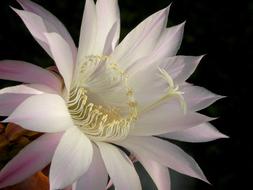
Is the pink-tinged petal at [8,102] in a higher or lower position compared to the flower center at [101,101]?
higher

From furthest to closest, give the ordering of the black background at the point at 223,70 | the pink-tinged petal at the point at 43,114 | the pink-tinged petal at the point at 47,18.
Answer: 1. the black background at the point at 223,70
2. the pink-tinged petal at the point at 47,18
3. the pink-tinged petal at the point at 43,114

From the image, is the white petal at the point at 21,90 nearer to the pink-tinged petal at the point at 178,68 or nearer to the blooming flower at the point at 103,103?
the blooming flower at the point at 103,103

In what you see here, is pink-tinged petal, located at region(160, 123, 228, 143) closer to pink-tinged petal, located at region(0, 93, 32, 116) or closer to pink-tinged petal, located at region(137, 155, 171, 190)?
pink-tinged petal, located at region(137, 155, 171, 190)

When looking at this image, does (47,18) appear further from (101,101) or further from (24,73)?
(101,101)

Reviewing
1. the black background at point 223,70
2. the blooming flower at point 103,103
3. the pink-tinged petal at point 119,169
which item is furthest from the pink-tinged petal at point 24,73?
the black background at point 223,70

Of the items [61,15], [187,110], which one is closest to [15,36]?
[61,15]

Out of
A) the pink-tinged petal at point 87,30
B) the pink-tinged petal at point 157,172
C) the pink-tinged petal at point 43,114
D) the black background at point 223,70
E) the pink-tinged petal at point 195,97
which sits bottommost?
the black background at point 223,70

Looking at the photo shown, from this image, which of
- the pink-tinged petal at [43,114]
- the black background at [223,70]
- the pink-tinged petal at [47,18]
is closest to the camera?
the pink-tinged petal at [43,114]

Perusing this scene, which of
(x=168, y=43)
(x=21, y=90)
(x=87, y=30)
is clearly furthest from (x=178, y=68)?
(x=21, y=90)
